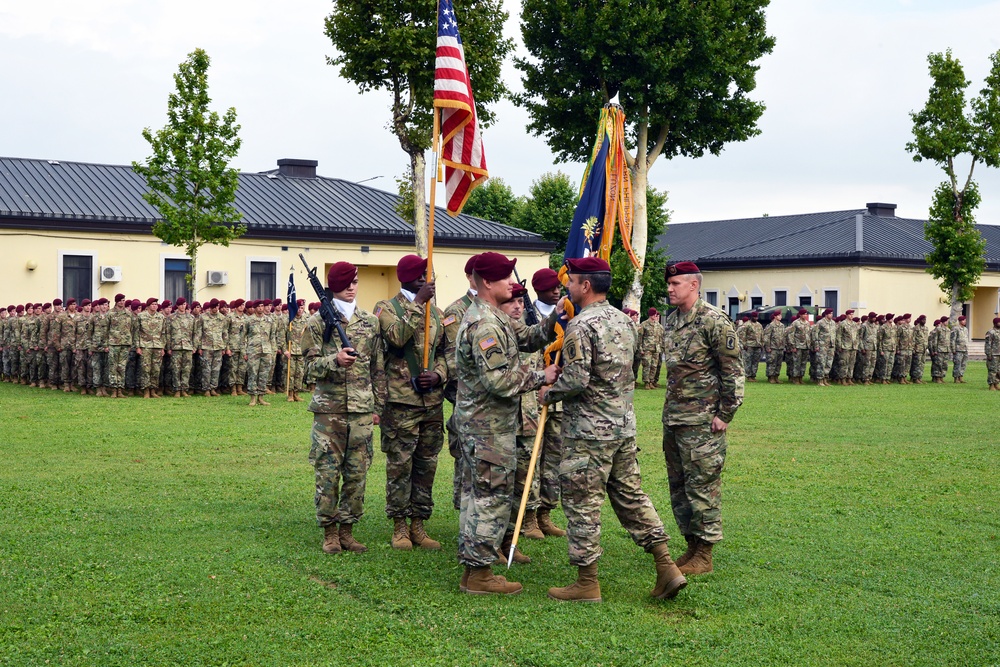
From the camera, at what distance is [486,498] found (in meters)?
7.29

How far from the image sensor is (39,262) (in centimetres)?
3253

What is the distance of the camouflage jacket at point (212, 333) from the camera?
22641mm

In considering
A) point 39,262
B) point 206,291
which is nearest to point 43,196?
point 39,262

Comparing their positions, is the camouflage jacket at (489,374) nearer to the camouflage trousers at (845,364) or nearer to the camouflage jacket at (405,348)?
the camouflage jacket at (405,348)

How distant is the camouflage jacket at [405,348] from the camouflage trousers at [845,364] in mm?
23493

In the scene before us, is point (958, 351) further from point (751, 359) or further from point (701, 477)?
point (701, 477)

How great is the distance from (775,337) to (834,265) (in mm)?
20693

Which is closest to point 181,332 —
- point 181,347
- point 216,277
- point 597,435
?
point 181,347

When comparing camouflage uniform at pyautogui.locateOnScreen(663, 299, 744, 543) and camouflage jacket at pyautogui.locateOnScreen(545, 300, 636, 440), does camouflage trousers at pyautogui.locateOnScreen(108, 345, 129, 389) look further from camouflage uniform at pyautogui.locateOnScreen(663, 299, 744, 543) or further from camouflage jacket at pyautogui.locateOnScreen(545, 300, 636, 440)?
camouflage jacket at pyautogui.locateOnScreen(545, 300, 636, 440)

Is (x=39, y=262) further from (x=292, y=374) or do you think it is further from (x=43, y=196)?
(x=292, y=374)

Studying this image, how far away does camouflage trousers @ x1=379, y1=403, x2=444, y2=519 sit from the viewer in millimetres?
8617

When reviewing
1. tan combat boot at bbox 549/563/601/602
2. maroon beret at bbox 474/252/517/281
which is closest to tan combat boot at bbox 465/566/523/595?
tan combat boot at bbox 549/563/601/602

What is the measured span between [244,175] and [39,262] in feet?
34.3

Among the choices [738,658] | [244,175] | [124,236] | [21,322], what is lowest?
[738,658]
